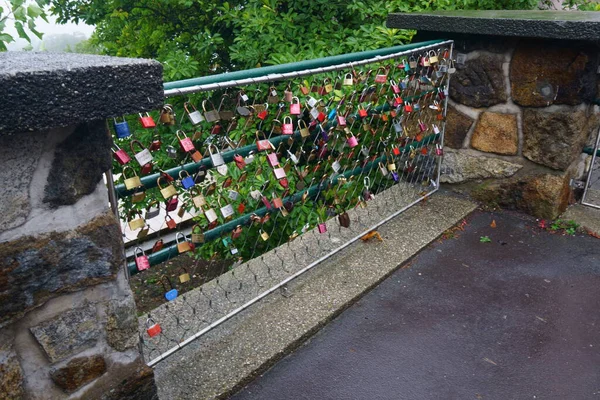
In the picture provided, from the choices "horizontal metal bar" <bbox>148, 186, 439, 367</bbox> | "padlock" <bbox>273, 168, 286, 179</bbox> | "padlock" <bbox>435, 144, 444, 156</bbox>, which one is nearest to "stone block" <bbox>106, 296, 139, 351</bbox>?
"horizontal metal bar" <bbox>148, 186, 439, 367</bbox>

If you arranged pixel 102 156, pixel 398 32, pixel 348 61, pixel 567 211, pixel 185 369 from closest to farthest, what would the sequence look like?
pixel 102 156 < pixel 185 369 < pixel 348 61 < pixel 567 211 < pixel 398 32

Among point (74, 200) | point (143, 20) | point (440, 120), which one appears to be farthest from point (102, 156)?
point (143, 20)

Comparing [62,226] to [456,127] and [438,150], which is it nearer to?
[438,150]

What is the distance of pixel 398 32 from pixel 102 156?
2830 mm

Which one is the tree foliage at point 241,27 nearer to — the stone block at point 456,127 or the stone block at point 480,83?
the stone block at point 480,83

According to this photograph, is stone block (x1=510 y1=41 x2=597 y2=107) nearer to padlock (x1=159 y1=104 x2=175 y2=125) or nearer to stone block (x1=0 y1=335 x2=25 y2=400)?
padlock (x1=159 y1=104 x2=175 y2=125)

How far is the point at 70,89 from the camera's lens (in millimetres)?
1140

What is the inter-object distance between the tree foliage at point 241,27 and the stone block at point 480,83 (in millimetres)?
534

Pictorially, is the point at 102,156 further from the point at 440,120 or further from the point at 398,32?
the point at 398,32

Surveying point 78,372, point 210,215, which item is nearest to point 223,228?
point 210,215

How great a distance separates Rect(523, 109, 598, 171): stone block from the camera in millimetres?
3021

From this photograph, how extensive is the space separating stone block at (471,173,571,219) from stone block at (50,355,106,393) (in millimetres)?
2641

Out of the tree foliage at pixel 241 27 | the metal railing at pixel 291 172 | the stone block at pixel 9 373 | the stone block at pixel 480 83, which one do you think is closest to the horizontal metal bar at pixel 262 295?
the metal railing at pixel 291 172

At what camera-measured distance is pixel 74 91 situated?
3.77 feet
